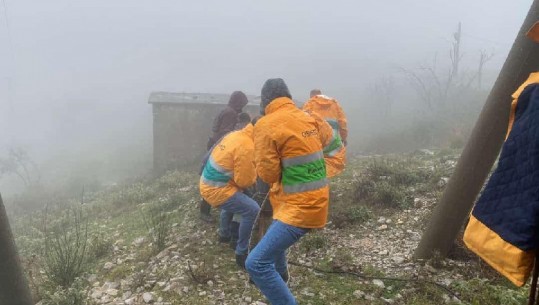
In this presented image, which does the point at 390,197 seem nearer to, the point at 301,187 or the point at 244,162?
the point at 244,162

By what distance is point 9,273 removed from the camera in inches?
132

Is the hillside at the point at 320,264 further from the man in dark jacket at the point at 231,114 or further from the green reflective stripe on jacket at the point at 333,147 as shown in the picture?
the man in dark jacket at the point at 231,114

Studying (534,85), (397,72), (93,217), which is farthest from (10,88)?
(534,85)

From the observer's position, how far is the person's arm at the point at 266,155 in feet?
11.2

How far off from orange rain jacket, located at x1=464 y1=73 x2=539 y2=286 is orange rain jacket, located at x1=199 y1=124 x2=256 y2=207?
2889 millimetres

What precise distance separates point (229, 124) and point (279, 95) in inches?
150

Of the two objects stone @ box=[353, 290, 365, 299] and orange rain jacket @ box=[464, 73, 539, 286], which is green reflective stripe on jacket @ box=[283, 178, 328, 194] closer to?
stone @ box=[353, 290, 365, 299]

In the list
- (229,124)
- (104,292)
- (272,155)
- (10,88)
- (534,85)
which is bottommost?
(10,88)

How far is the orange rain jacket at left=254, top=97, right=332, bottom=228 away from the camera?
3.36 metres

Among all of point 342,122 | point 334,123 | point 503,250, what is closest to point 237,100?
point 334,123

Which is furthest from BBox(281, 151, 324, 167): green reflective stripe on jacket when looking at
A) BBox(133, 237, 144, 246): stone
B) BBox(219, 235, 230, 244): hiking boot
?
BBox(133, 237, 144, 246): stone

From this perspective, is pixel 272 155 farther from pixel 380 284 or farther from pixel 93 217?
pixel 93 217

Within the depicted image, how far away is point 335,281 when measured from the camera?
445cm

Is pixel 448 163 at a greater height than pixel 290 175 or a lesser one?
lesser
